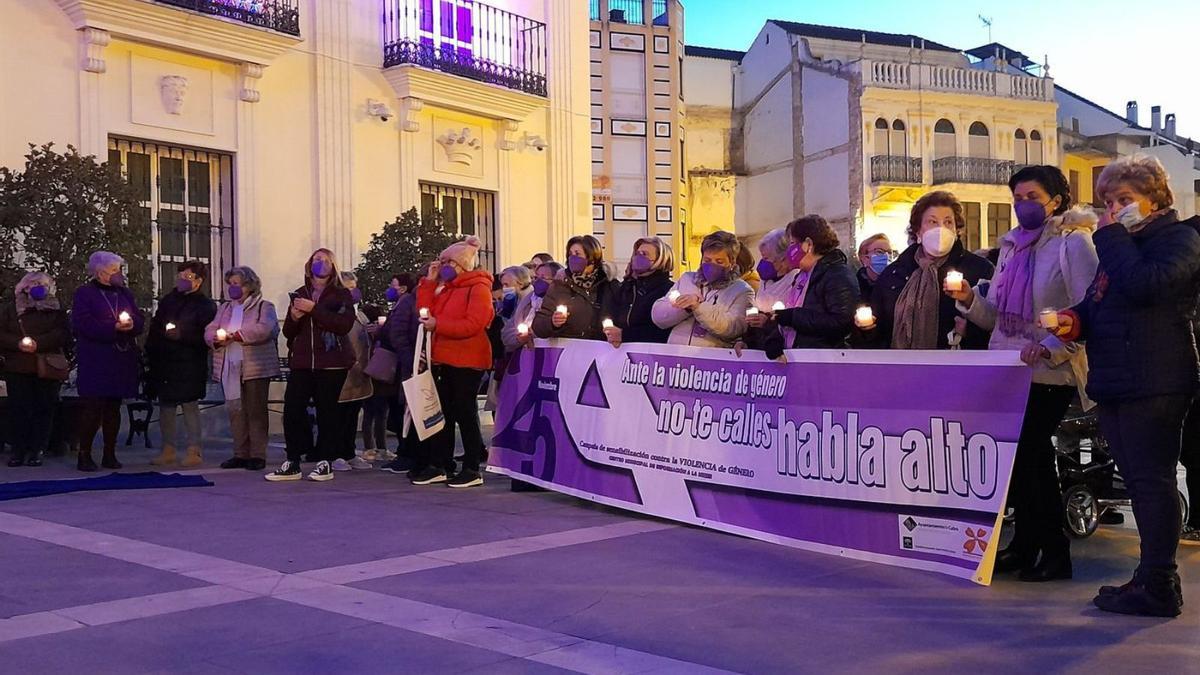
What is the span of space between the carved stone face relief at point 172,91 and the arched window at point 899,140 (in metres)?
31.9

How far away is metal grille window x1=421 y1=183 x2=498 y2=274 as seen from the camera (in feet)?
67.5

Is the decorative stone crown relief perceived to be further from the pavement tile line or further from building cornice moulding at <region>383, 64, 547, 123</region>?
the pavement tile line

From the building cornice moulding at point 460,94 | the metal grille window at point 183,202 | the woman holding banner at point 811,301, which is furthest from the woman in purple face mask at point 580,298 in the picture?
the building cornice moulding at point 460,94

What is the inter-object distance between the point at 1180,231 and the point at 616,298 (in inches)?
173

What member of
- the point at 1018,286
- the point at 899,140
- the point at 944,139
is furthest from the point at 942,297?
the point at 944,139

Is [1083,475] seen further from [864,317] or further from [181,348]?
[181,348]

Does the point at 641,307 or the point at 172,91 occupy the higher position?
the point at 172,91

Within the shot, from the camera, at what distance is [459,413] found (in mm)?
9742

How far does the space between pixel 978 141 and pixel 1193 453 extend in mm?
39987

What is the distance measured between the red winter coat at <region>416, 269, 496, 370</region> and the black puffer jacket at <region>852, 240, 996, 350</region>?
358 cm

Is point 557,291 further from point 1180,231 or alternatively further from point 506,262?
point 506,262

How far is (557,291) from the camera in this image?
9148 mm

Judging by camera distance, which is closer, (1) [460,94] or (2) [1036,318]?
(2) [1036,318]

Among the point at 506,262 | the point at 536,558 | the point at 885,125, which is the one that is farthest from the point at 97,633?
the point at 885,125
